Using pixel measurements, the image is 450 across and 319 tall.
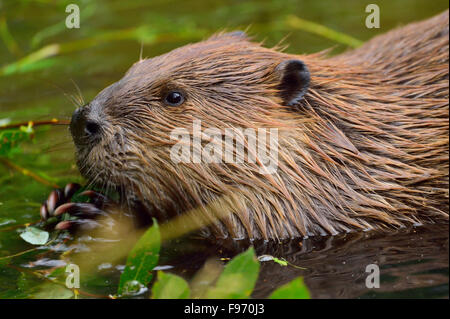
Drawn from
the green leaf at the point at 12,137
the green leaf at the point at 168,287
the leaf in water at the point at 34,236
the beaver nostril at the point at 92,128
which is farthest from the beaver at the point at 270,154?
the green leaf at the point at 168,287

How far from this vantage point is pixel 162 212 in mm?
3365

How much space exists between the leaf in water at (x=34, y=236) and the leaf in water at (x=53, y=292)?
18.7 inches

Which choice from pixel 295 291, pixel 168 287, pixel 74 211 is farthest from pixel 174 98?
pixel 295 291

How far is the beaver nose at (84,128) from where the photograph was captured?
322 cm

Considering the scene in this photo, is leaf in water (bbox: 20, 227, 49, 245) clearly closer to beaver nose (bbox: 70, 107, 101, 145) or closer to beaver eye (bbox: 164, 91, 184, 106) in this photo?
beaver nose (bbox: 70, 107, 101, 145)

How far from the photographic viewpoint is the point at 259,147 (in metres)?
3.26

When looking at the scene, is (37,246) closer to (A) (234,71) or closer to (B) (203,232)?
(B) (203,232)

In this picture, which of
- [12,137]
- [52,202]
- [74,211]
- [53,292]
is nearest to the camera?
[53,292]

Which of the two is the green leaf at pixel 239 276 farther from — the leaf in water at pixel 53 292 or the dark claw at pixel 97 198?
the dark claw at pixel 97 198

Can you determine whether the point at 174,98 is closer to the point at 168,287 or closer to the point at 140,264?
the point at 140,264

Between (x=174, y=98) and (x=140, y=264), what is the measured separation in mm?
955

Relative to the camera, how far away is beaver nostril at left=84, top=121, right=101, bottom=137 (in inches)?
127

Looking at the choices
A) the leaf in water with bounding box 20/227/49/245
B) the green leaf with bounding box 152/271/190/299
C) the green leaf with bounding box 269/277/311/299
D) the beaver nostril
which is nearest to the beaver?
the beaver nostril
